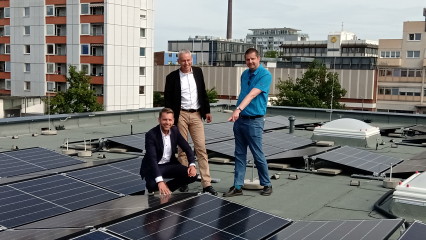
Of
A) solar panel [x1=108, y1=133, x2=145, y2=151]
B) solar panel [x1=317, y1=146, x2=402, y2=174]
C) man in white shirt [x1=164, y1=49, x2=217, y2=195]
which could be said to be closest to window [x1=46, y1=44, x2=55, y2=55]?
solar panel [x1=108, y1=133, x2=145, y2=151]

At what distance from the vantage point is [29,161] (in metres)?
9.39

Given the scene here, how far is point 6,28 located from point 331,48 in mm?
72687

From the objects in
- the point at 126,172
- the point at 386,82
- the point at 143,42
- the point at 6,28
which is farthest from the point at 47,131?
the point at 386,82

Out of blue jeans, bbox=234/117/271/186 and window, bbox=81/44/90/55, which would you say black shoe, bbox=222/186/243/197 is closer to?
blue jeans, bbox=234/117/271/186

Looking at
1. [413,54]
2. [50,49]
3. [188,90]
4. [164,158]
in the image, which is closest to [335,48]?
[413,54]

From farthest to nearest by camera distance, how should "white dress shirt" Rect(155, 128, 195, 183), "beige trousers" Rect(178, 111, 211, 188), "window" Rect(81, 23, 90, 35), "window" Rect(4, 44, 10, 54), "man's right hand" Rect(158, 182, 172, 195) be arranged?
"window" Rect(4, 44, 10, 54) → "window" Rect(81, 23, 90, 35) → "beige trousers" Rect(178, 111, 211, 188) → "white dress shirt" Rect(155, 128, 195, 183) → "man's right hand" Rect(158, 182, 172, 195)

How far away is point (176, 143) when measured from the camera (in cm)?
712

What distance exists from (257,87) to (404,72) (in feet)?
262

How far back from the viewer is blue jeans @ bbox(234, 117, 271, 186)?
7.53 m

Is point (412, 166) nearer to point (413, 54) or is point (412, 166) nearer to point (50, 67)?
point (50, 67)

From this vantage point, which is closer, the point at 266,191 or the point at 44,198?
the point at 44,198

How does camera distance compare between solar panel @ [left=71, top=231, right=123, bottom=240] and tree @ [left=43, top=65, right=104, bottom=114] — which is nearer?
solar panel @ [left=71, top=231, right=123, bottom=240]

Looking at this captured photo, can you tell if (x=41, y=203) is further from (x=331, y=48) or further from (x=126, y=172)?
(x=331, y=48)

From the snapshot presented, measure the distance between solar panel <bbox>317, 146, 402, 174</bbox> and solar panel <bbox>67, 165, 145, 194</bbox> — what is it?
425 centimetres
